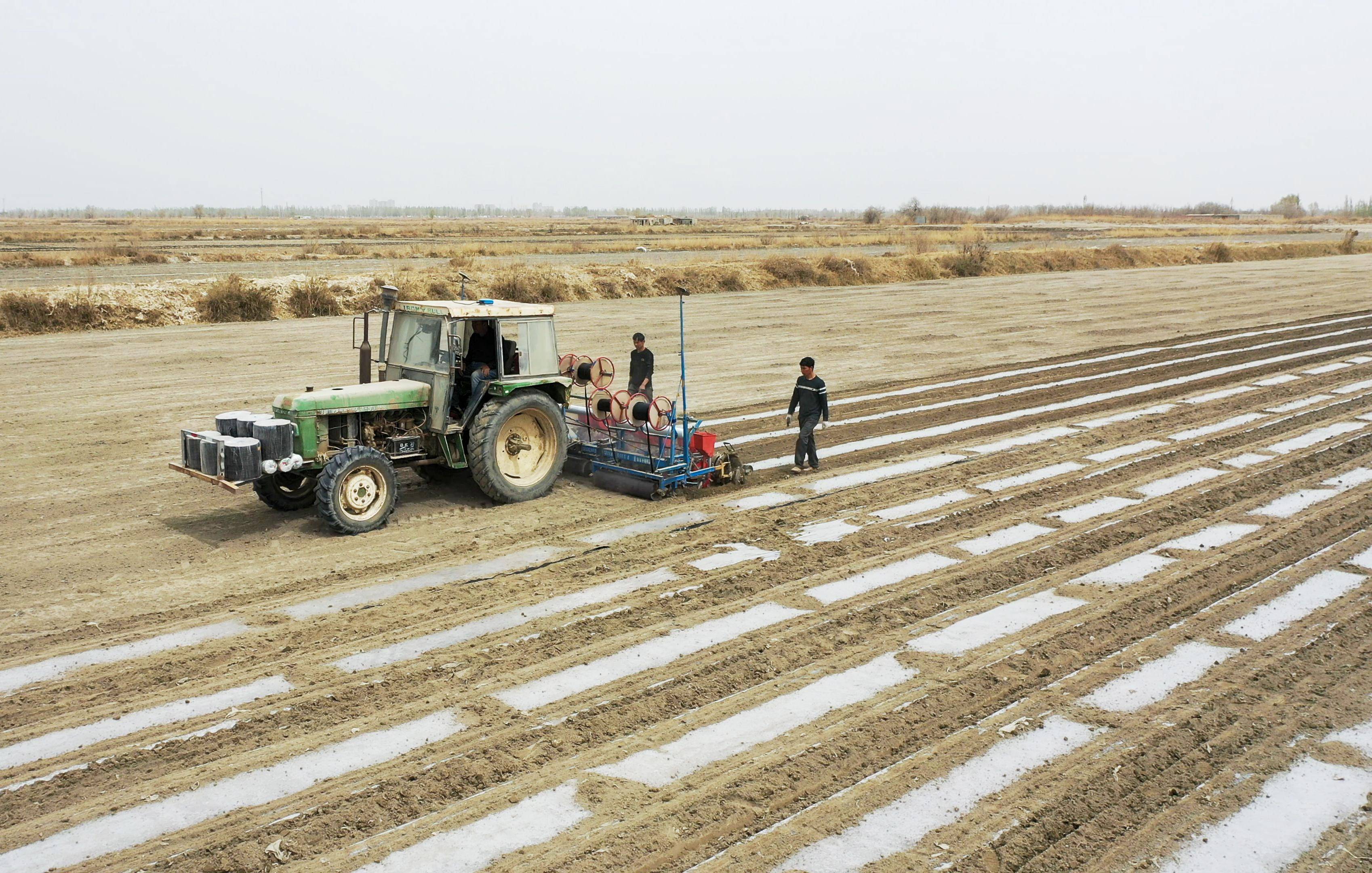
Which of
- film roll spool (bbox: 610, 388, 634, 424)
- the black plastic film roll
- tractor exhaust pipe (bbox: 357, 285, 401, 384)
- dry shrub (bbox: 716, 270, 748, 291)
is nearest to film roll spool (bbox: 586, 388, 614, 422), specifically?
film roll spool (bbox: 610, 388, 634, 424)

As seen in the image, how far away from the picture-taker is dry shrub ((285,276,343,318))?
28422 mm

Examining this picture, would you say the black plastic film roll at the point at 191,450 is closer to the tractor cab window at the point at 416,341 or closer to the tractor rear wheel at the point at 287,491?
the tractor rear wheel at the point at 287,491

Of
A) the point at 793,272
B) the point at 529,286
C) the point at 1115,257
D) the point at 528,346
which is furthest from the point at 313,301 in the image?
the point at 1115,257

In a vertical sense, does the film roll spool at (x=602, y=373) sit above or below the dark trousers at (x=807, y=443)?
above

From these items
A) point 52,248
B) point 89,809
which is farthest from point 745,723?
point 52,248

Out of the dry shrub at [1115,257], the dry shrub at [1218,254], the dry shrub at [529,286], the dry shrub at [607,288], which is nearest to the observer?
the dry shrub at [529,286]

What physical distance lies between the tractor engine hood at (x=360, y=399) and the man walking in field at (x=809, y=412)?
4469mm

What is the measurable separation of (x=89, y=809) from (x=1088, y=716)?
574 centimetres

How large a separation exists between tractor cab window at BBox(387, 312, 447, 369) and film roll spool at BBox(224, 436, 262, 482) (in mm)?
1951

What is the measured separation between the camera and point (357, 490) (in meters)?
10.3

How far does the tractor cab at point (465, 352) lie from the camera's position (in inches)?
429

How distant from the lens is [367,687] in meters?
7.23

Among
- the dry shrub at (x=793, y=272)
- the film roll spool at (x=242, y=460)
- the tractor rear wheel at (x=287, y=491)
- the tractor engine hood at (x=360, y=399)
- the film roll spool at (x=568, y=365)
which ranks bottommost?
the tractor rear wheel at (x=287, y=491)

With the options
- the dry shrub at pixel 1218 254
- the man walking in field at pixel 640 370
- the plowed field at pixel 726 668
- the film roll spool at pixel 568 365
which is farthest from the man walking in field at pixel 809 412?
the dry shrub at pixel 1218 254
